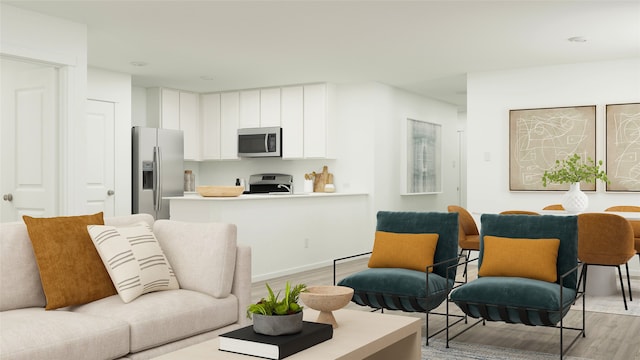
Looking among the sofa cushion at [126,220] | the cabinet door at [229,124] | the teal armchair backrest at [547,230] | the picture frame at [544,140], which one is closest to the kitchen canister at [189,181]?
the cabinet door at [229,124]

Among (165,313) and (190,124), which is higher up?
(190,124)

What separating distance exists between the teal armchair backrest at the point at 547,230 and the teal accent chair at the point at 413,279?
0.25 meters

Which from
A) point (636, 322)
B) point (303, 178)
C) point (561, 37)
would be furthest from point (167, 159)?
point (636, 322)

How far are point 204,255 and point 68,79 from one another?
283 centimetres

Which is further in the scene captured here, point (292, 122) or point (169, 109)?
point (169, 109)

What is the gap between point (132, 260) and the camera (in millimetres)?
3211

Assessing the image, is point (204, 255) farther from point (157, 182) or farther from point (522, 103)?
point (522, 103)

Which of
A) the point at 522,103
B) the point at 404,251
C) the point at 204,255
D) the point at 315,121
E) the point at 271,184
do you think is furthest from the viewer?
the point at 271,184

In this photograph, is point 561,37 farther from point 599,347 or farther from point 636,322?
point 599,347

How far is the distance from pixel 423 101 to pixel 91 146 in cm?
510

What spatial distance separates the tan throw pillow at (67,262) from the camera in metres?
2.96

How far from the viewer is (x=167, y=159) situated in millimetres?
8367

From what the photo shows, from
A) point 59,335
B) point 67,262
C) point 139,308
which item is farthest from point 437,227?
point 59,335

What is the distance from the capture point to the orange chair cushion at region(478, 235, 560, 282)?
3.89 metres
